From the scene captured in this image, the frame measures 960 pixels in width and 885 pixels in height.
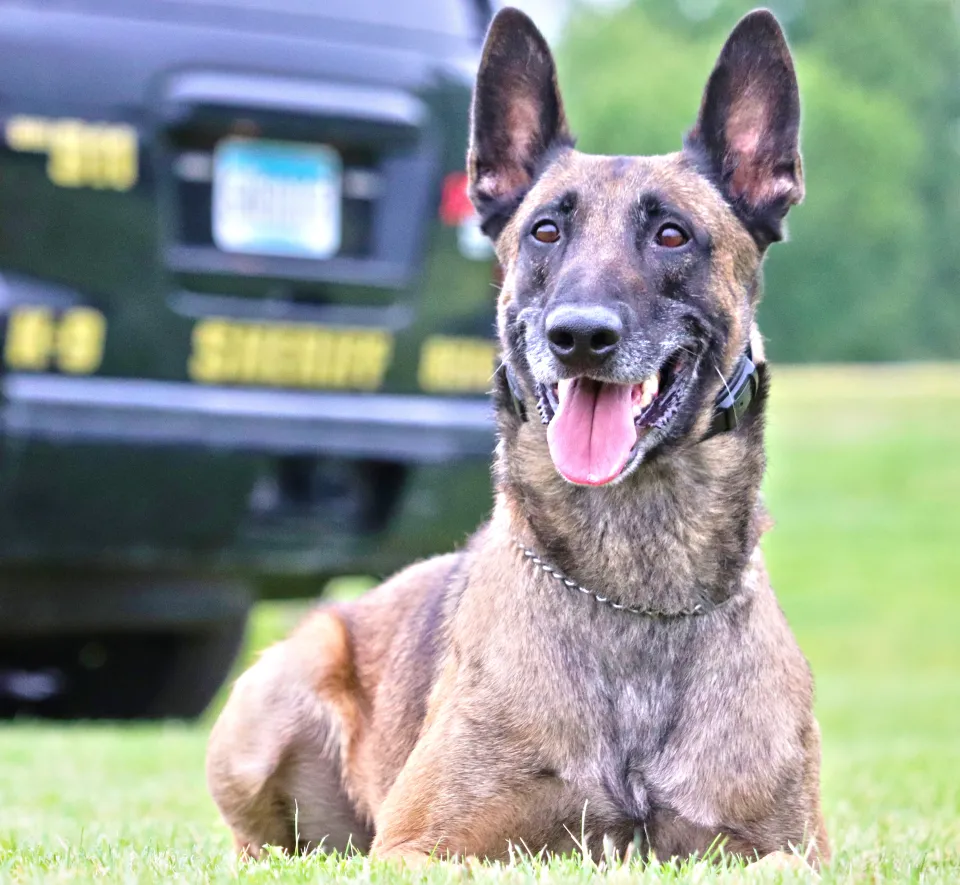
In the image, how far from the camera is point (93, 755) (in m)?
6.34

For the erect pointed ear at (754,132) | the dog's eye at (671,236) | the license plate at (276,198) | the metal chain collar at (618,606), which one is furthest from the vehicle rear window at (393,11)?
the metal chain collar at (618,606)

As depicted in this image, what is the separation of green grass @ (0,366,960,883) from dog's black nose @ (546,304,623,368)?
65 centimetres

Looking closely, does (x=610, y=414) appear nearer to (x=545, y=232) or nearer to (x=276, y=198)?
(x=545, y=232)

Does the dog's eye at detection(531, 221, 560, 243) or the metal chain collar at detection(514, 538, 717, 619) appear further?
the dog's eye at detection(531, 221, 560, 243)

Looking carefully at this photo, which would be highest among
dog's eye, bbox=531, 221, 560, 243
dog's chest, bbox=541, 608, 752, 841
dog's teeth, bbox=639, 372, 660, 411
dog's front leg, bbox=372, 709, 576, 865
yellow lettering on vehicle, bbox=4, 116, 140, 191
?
dog's eye, bbox=531, 221, 560, 243

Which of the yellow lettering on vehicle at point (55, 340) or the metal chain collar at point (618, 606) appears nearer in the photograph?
the metal chain collar at point (618, 606)

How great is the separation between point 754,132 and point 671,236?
447 millimetres

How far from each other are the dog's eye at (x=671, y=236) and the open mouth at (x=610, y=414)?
254 millimetres

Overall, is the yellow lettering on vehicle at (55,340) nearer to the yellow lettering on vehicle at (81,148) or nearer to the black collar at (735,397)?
the yellow lettering on vehicle at (81,148)

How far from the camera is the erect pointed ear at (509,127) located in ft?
14.0

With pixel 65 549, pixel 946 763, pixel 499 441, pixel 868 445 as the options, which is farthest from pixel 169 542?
pixel 868 445

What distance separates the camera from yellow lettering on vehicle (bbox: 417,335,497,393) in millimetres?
5926

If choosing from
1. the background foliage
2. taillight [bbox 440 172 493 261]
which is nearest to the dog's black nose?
taillight [bbox 440 172 493 261]

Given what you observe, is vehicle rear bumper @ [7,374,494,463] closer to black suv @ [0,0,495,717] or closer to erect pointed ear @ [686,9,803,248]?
black suv @ [0,0,495,717]
